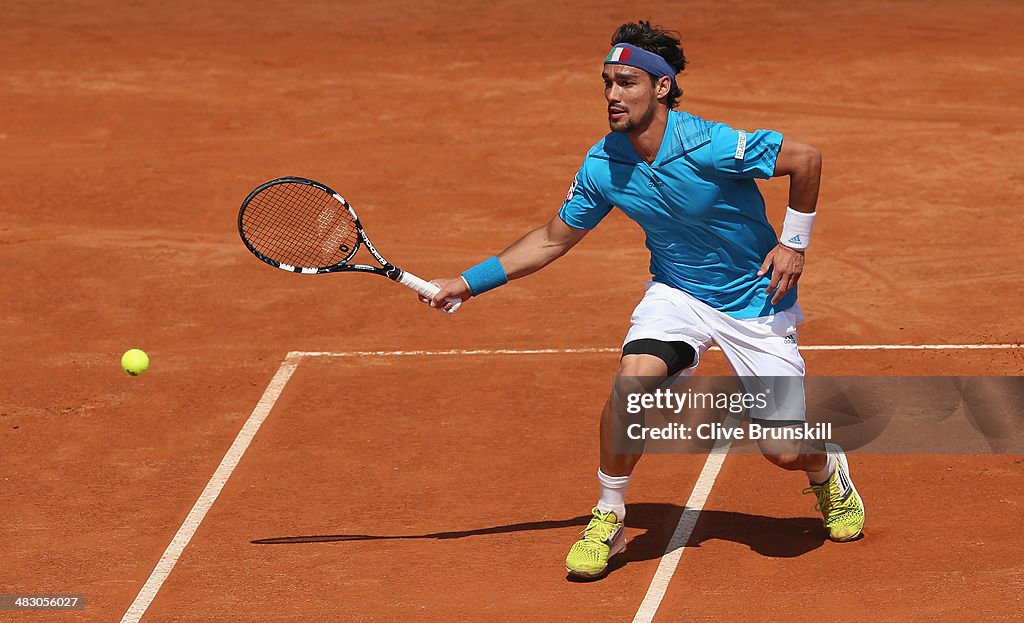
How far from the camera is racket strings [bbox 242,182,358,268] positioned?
873 centimetres

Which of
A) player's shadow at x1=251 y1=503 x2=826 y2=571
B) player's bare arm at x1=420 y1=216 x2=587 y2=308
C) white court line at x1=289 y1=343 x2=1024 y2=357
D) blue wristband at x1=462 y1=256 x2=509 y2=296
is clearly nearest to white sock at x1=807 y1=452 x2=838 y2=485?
player's shadow at x1=251 y1=503 x2=826 y2=571

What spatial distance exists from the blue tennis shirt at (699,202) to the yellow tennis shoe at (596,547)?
1.19 meters

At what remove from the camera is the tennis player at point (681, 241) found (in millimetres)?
7145

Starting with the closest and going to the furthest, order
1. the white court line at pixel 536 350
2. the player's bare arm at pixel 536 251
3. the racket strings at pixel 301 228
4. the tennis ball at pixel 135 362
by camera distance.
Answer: the player's bare arm at pixel 536 251 < the racket strings at pixel 301 228 < the tennis ball at pixel 135 362 < the white court line at pixel 536 350

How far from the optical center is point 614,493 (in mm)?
7449

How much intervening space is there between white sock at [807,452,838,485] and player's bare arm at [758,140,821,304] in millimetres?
961

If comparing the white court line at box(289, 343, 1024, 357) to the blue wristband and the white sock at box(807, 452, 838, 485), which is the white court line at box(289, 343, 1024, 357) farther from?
the blue wristband

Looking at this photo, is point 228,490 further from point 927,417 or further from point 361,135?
point 361,135

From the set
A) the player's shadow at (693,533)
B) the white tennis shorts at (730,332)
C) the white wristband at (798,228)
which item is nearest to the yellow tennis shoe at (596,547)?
the player's shadow at (693,533)

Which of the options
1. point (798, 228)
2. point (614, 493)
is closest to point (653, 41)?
point (798, 228)

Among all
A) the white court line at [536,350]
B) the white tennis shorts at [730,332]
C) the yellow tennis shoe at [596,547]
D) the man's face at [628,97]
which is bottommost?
the white court line at [536,350]

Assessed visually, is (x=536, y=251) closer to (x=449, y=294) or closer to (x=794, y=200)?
(x=449, y=294)

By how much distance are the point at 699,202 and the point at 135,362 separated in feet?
15.0

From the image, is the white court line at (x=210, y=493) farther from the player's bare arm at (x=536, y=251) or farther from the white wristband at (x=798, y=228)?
the white wristband at (x=798, y=228)
